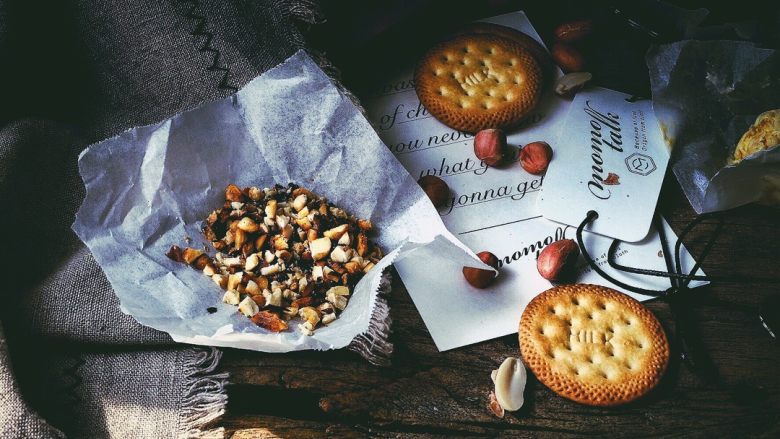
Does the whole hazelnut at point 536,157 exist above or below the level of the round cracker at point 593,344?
above

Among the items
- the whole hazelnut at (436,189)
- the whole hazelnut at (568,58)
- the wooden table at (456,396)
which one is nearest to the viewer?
the wooden table at (456,396)

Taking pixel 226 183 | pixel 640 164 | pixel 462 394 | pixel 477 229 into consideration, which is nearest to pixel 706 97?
pixel 640 164

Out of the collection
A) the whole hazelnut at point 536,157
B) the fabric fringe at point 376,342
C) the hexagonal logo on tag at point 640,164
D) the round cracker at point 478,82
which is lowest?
the fabric fringe at point 376,342

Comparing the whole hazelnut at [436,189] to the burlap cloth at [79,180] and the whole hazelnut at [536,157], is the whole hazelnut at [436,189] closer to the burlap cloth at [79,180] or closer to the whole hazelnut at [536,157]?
the whole hazelnut at [536,157]

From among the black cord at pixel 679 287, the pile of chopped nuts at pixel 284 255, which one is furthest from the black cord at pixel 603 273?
the pile of chopped nuts at pixel 284 255

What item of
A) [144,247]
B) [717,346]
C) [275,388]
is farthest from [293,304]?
[717,346]
